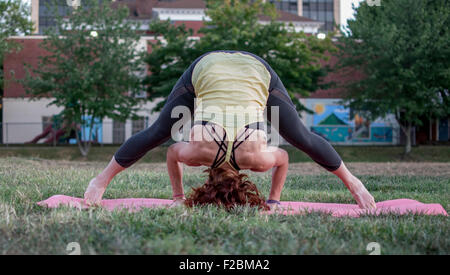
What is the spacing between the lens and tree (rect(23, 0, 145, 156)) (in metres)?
19.9

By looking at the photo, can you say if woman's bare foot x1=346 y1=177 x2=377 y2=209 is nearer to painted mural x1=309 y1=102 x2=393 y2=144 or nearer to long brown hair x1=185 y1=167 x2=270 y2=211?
long brown hair x1=185 y1=167 x2=270 y2=211

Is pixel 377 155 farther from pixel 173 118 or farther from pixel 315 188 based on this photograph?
pixel 173 118

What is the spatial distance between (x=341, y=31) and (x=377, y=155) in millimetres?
6352

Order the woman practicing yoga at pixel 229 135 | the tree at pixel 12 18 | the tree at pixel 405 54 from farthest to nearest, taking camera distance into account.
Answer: the tree at pixel 12 18 < the tree at pixel 405 54 < the woman practicing yoga at pixel 229 135

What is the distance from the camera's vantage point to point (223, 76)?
398 cm

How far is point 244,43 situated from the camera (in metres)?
19.1

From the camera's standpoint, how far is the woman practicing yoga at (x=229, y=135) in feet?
12.0

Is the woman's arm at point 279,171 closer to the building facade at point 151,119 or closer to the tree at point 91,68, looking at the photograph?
the tree at point 91,68

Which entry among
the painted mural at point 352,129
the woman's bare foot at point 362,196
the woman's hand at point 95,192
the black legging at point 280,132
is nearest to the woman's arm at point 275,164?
the black legging at point 280,132

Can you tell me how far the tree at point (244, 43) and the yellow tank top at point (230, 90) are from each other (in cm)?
1420

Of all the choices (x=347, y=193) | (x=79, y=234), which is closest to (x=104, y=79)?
(x=347, y=193)

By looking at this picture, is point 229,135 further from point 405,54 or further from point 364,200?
point 405,54

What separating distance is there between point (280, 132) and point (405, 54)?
54.5 feet

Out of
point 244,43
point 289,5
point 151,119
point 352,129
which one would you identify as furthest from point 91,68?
point 289,5
